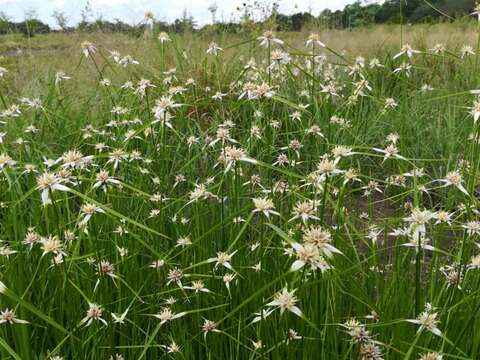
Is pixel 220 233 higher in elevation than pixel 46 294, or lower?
higher

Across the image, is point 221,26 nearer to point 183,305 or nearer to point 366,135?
point 366,135

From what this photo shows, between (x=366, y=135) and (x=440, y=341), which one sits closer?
(x=440, y=341)

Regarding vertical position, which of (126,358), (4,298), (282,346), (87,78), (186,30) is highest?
(186,30)

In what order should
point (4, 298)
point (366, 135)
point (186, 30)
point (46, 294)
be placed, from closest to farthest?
point (4, 298) → point (46, 294) → point (366, 135) → point (186, 30)

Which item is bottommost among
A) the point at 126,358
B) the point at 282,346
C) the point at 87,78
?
the point at 126,358

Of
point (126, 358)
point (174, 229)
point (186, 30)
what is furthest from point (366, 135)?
point (186, 30)

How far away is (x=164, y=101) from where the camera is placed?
1.93 metres

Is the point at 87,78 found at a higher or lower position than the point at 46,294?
higher

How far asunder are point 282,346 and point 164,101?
990mm

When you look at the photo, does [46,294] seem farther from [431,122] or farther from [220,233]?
[431,122]

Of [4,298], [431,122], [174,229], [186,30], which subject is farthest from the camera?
[186,30]

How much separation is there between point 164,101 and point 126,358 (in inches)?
39.9

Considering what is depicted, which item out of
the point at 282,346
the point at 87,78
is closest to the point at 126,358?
the point at 282,346

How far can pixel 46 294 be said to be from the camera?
206 cm
